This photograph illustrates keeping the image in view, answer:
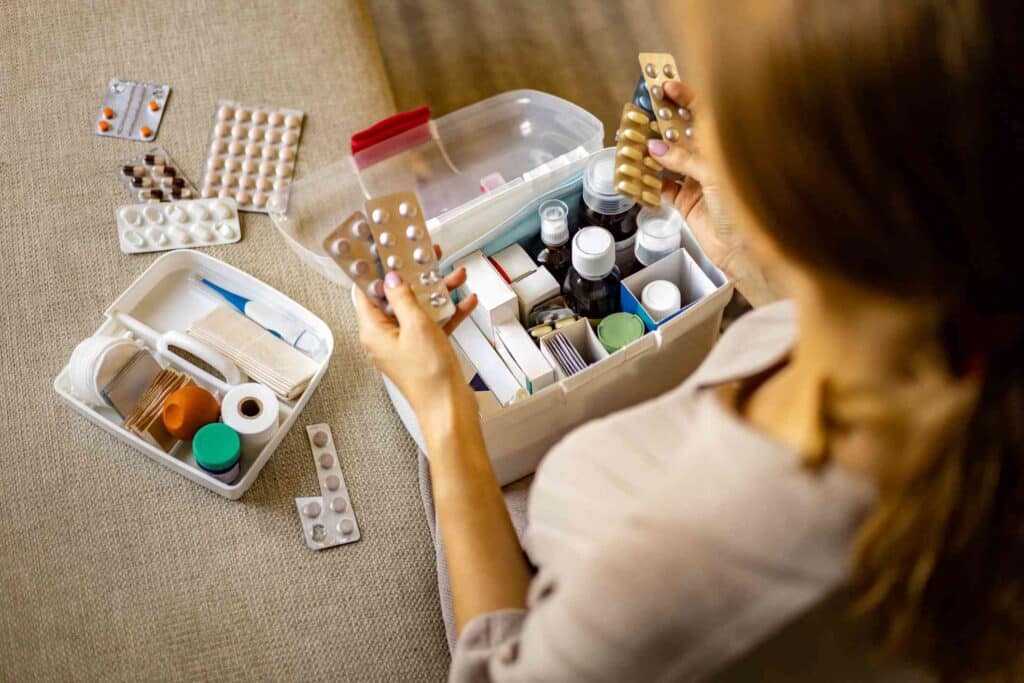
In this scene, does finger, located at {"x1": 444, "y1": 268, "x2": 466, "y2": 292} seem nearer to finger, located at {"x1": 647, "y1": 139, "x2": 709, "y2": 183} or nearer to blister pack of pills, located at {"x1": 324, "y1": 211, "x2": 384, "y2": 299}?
blister pack of pills, located at {"x1": 324, "y1": 211, "x2": 384, "y2": 299}

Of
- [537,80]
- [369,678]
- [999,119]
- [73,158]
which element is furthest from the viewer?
[537,80]

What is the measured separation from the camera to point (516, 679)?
54 cm

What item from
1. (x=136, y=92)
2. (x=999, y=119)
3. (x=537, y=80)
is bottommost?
(x=537, y=80)

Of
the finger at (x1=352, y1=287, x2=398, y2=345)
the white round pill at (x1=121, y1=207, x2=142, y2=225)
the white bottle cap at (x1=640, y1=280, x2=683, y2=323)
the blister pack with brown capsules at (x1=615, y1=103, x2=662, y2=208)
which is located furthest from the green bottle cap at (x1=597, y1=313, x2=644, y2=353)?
the white round pill at (x1=121, y1=207, x2=142, y2=225)

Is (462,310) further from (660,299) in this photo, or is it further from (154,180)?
(154,180)

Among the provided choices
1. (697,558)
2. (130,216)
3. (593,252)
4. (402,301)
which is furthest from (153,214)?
(697,558)

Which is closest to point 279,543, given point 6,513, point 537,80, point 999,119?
point 6,513

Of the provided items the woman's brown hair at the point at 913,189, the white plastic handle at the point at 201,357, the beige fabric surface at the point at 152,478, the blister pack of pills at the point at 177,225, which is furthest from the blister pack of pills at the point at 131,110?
the woman's brown hair at the point at 913,189

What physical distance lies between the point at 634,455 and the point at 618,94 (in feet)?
3.72

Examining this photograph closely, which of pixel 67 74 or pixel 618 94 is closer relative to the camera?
pixel 67 74

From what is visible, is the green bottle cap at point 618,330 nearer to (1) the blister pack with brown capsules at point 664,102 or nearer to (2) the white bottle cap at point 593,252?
(2) the white bottle cap at point 593,252

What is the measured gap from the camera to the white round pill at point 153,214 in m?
0.98

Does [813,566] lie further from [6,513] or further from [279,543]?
[6,513]

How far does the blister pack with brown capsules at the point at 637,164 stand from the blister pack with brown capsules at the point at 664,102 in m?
0.01
